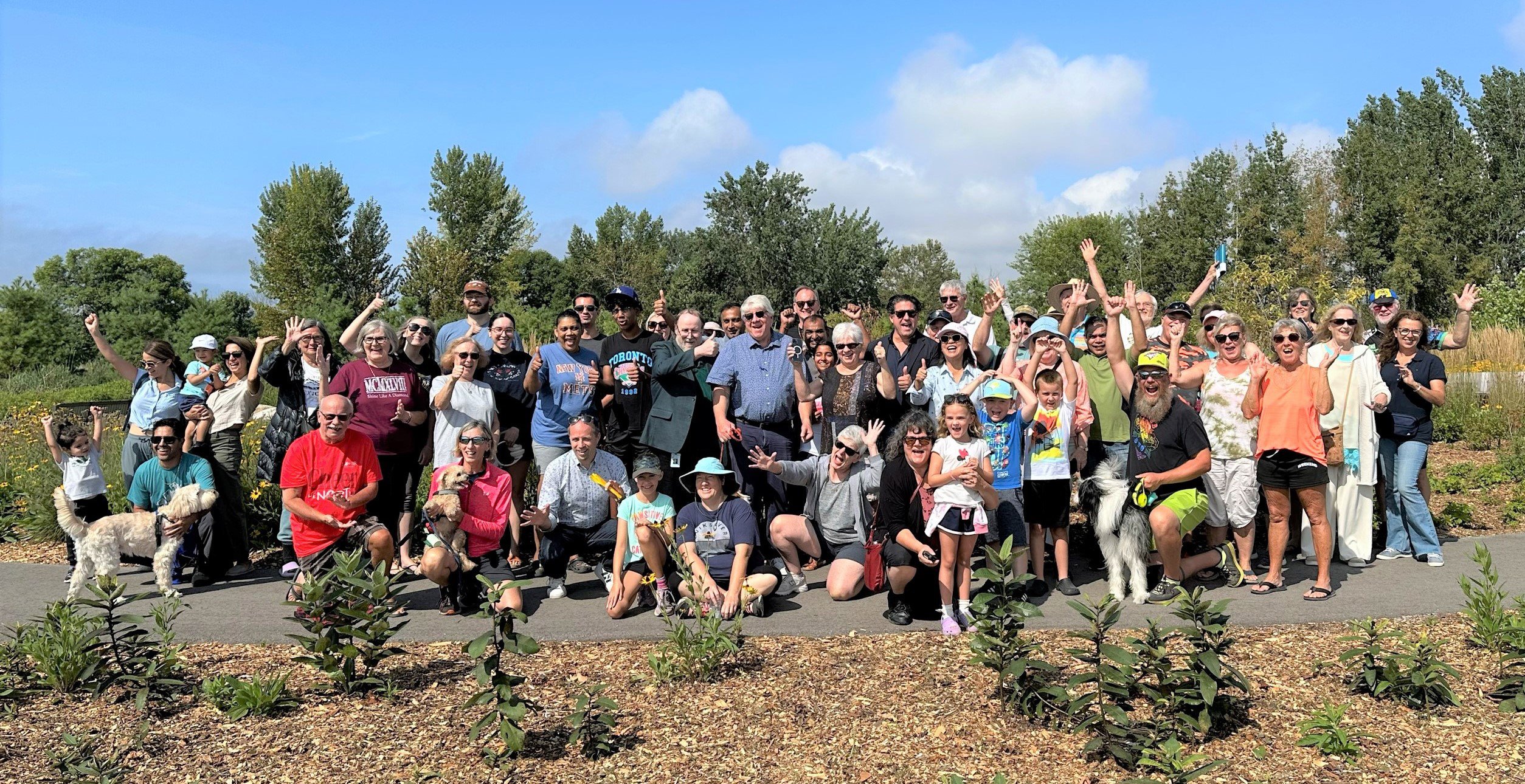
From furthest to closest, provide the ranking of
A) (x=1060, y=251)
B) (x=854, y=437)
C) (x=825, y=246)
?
(x=1060, y=251)
(x=825, y=246)
(x=854, y=437)

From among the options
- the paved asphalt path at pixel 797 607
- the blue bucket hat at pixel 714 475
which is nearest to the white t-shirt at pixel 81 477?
the paved asphalt path at pixel 797 607

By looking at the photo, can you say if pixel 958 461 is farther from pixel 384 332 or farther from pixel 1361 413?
pixel 384 332

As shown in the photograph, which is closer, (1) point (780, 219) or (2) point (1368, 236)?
(2) point (1368, 236)

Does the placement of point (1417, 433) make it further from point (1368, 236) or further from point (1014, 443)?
point (1368, 236)

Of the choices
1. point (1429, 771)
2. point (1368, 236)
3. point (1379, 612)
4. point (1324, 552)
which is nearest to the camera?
point (1429, 771)

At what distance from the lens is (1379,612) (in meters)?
5.82

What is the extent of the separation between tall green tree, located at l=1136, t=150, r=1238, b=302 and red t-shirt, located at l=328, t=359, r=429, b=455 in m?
39.6

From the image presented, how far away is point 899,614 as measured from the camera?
5762mm

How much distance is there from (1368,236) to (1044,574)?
36238mm

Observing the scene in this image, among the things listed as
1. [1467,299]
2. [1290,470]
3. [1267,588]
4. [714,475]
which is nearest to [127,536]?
[714,475]

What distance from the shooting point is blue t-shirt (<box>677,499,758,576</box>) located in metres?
6.08

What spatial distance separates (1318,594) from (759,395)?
3833mm

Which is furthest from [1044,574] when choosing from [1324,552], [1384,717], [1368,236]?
[1368,236]

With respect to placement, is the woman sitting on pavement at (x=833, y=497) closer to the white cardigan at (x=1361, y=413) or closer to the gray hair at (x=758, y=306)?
the gray hair at (x=758, y=306)
